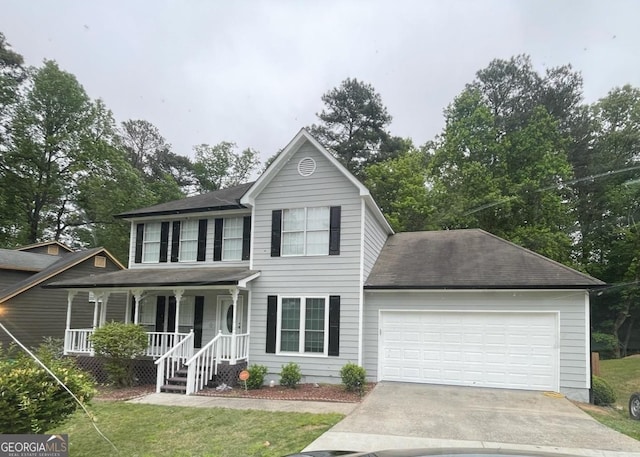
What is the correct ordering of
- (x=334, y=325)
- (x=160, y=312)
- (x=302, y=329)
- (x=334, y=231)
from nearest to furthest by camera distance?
(x=334, y=325) → (x=302, y=329) → (x=334, y=231) → (x=160, y=312)

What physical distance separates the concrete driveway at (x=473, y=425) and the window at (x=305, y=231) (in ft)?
13.7

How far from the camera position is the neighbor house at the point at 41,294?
17.0m

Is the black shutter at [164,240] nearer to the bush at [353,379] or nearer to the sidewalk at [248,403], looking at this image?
the sidewalk at [248,403]

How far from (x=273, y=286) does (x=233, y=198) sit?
3.70 meters

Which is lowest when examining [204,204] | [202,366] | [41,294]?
[202,366]

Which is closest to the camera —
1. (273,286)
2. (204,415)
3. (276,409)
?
(204,415)

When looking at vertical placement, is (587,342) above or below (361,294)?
below

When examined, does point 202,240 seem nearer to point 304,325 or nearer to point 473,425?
point 304,325

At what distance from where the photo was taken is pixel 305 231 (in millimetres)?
12492

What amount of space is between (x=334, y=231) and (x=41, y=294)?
43.7 ft

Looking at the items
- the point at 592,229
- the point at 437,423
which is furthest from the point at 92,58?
the point at 592,229

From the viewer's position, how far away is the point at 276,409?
8570 millimetres

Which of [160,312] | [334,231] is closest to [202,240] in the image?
[160,312]

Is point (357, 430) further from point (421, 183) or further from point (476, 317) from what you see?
point (421, 183)
